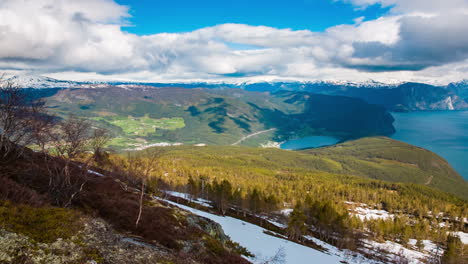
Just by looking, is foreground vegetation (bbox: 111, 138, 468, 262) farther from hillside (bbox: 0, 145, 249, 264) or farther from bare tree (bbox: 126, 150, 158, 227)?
hillside (bbox: 0, 145, 249, 264)

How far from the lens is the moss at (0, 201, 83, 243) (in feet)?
44.6

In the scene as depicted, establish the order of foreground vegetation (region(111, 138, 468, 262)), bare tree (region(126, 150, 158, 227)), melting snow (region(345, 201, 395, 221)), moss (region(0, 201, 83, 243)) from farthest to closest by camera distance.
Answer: melting snow (region(345, 201, 395, 221)) < foreground vegetation (region(111, 138, 468, 262)) < bare tree (region(126, 150, 158, 227)) < moss (region(0, 201, 83, 243))

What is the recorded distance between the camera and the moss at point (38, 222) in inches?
535

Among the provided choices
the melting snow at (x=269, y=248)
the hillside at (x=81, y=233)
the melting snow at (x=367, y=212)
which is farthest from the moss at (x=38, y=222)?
the melting snow at (x=367, y=212)

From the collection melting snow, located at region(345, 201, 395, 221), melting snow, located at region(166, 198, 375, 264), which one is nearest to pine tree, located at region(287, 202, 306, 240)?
melting snow, located at region(166, 198, 375, 264)

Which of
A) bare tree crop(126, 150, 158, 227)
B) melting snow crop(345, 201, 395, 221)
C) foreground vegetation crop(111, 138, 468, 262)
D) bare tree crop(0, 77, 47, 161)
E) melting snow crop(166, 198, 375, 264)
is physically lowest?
melting snow crop(345, 201, 395, 221)

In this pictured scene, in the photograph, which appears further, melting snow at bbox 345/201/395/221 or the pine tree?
melting snow at bbox 345/201/395/221

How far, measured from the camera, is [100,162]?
82938mm

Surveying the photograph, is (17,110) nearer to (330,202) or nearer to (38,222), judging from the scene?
(38,222)

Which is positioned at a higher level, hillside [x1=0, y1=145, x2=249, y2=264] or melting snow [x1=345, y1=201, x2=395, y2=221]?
hillside [x1=0, y1=145, x2=249, y2=264]

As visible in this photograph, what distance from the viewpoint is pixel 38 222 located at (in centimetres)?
1497

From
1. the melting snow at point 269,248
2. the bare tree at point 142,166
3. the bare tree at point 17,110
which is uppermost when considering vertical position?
the bare tree at point 17,110

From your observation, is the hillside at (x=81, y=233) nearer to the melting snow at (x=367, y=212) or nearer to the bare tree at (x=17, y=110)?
the bare tree at (x=17, y=110)

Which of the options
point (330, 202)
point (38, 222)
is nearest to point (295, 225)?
point (330, 202)
